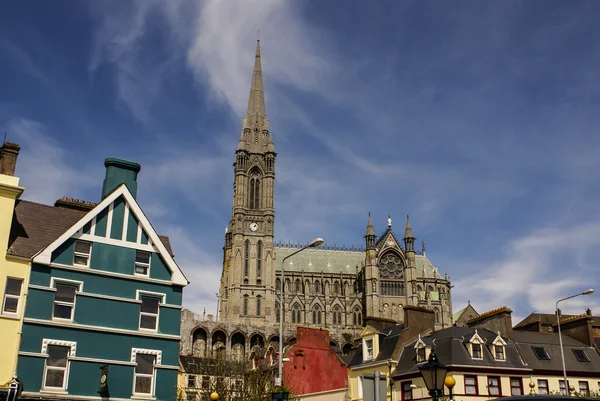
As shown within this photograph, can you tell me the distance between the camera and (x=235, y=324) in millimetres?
109500

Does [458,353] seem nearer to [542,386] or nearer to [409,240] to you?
[542,386]

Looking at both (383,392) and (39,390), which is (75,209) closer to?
(39,390)

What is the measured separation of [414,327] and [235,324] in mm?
69946

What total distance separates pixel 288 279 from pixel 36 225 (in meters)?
105

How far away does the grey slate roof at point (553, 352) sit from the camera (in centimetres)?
4066

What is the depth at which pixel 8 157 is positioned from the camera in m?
27.5

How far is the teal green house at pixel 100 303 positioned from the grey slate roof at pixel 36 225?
43 mm

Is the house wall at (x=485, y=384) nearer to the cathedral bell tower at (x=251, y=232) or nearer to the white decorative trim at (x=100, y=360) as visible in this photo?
the white decorative trim at (x=100, y=360)

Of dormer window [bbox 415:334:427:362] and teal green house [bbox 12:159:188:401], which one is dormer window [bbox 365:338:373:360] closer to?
dormer window [bbox 415:334:427:362]

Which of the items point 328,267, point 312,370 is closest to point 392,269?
point 328,267

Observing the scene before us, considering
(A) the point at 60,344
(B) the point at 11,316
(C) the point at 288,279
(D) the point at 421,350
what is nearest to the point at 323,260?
(C) the point at 288,279

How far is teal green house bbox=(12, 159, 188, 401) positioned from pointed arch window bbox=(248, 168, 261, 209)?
320 ft

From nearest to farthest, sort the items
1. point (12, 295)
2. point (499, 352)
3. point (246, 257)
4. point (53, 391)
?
1. point (53, 391)
2. point (12, 295)
3. point (499, 352)
4. point (246, 257)

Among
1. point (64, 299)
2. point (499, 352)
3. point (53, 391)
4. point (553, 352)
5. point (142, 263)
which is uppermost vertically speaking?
point (142, 263)
